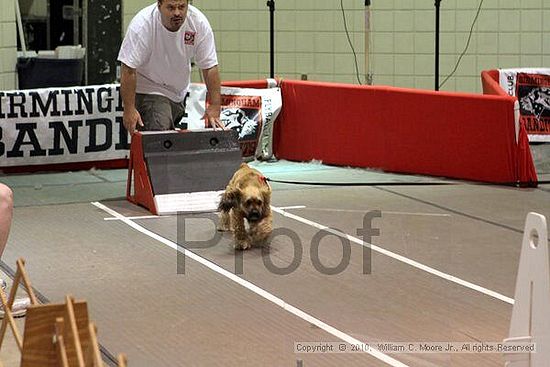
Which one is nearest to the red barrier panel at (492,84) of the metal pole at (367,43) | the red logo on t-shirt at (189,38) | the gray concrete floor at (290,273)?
the gray concrete floor at (290,273)

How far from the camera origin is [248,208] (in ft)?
23.3

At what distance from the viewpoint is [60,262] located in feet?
23.0

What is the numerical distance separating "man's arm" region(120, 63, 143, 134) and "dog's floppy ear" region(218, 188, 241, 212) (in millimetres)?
1643

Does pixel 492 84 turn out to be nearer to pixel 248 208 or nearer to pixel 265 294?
pixel 248 208

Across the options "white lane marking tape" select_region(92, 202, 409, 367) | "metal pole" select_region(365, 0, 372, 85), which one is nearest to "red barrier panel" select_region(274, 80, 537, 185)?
"metal pole" select_region(365, 0, 372, 85)

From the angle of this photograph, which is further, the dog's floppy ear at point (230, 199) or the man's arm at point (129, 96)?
the man's arm at point (129, 96)

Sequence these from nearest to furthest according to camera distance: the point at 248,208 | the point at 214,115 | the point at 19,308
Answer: the point at 19,308 → the point at 248,208 → the point at 214,115

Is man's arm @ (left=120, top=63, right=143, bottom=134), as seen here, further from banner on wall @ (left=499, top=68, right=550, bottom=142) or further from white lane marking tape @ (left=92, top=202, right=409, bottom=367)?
banner on wall @ (left=499, top=68, right=550, bottom=142)

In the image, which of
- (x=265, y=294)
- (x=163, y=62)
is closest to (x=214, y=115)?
(x=163, y=62)

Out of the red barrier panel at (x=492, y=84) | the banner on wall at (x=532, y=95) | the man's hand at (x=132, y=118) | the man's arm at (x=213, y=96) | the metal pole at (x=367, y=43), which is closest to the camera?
the man's hand at (x=132, y=118)

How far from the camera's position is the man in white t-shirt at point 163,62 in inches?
337

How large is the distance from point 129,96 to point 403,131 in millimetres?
2947

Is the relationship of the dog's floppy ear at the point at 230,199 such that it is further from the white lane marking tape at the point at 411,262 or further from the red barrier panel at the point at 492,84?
the red barrier panel at the point at 492,84

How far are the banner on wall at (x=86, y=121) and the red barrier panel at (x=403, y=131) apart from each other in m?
0.32
